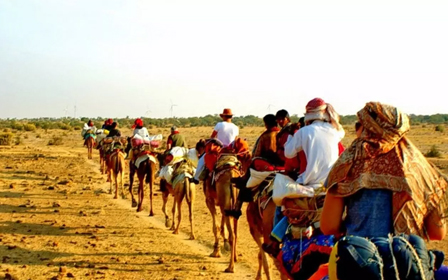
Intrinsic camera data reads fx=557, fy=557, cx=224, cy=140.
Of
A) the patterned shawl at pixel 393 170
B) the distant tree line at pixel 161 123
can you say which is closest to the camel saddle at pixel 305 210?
the patterned shawl at pixel 393 170

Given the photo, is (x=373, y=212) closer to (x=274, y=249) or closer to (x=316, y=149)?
(x=316, y=149)

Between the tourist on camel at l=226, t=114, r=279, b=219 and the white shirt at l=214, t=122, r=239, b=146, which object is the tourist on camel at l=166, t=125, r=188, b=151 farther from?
the tourist on camel at l=226, t=114, r=279, b=219

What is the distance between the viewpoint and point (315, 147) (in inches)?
225

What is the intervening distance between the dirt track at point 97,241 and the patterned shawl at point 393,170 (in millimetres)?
6044

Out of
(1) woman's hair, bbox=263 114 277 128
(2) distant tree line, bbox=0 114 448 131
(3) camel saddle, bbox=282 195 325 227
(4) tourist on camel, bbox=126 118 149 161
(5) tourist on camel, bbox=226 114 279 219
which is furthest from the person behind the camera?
(2) distant tree line, bbox=0 114 448 131

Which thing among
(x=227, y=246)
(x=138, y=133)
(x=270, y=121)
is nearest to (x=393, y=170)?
(x=270, y=121)

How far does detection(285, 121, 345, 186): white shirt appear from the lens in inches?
225

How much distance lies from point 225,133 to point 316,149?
234 inches

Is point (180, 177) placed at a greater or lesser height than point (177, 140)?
lesser

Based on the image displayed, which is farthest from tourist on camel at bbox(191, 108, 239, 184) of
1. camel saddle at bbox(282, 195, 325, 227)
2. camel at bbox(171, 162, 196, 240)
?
camel saddle at bbox(282, 195, 325, 227)

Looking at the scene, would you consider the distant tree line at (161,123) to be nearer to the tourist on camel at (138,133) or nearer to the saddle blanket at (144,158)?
the tourist on camel at (138,133)

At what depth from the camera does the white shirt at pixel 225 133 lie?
455 inches

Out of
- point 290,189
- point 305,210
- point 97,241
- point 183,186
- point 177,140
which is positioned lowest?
point 97,241

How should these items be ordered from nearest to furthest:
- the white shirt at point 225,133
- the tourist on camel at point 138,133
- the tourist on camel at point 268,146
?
the tourist on camel at point 268,146 → the white shirt at point 225,133 → the tourist on camel at point 138,133
